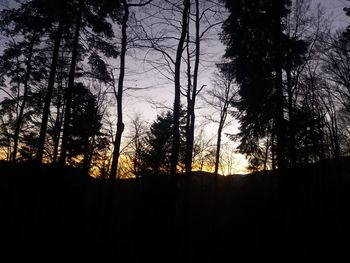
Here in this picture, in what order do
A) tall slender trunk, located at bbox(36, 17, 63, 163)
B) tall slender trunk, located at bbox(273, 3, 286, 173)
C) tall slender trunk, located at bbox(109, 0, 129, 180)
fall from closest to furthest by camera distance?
tall slender trunk, located at bbox(273, 3, 286, 173) < tall slender trunk, located at bbox(109, 0, 129, 180) < tall slender trunk, located at bbox(36, 17, 63, 163)

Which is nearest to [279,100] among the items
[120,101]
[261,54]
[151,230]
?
[261,54]

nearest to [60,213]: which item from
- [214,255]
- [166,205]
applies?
[166,205]

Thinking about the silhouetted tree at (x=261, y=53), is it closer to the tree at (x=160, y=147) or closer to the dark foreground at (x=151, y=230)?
the dark foreground at (x=151, y=230)

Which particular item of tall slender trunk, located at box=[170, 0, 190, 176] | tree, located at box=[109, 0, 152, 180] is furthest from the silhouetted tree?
tree, located at box=[109, 0, 152, 180]

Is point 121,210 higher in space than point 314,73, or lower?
lower

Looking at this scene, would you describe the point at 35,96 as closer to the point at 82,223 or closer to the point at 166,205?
the point at 82,223

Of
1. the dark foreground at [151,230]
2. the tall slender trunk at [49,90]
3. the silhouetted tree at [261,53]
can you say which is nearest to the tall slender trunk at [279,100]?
the silhouetted tree at [261,53]

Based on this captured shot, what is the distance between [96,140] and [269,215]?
1942cm

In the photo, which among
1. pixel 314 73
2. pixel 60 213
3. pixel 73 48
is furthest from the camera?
pixel 314 73

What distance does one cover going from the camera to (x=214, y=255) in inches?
354

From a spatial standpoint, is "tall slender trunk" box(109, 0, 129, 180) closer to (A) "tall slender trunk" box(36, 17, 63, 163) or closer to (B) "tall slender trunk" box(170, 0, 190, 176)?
(B) "tall slender trunk" box(170, 0, 190, 176)

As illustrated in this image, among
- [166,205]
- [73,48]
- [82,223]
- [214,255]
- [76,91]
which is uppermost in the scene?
[73,48]

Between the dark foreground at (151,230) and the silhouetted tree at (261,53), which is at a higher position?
the silhouetted tree at (261,53)

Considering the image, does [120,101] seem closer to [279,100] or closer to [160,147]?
[279,100]
